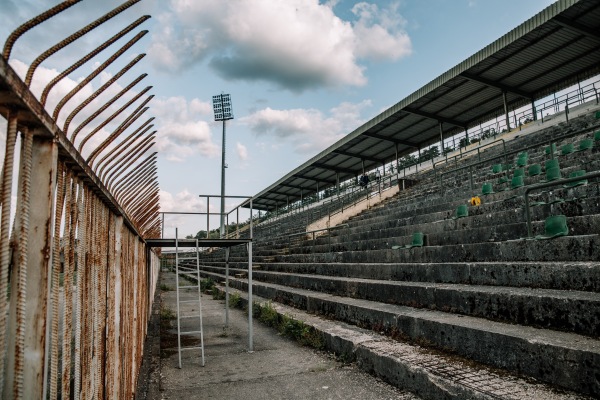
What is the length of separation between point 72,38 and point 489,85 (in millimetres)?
18822

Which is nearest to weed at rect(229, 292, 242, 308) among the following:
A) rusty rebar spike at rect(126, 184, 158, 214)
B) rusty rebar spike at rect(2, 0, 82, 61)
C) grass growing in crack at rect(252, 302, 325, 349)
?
grass growing in crack at rect(252, 302, 325, 349)

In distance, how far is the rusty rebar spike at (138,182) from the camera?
3.13 m

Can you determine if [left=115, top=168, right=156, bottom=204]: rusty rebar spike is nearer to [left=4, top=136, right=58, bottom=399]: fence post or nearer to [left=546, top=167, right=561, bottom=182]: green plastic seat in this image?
[left=4, top=136, right=58, bottom=399]: fence post

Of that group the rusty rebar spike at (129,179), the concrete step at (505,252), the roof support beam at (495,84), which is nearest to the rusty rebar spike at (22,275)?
the rusty rebar spike at (129,179)

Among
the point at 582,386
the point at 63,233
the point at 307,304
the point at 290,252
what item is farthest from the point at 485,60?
the point at 63,233

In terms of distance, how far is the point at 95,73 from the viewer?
138 cm

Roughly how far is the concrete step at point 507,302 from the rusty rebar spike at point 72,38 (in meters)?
3.49

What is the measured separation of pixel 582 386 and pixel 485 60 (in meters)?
15.0

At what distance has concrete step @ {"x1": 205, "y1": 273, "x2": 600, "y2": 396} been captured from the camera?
2535 mm

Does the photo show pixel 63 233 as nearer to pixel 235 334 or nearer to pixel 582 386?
pixel 582 386

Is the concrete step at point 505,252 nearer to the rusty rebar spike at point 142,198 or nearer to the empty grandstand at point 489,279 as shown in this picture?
the empty grandstand at point 489,279

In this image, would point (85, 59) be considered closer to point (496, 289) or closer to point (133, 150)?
point (133, 150)

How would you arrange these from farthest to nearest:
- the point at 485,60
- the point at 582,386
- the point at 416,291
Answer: the point at 485,60 < the point at 416,291 < the point at 582,386

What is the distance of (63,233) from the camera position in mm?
1437
